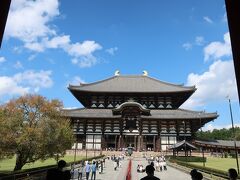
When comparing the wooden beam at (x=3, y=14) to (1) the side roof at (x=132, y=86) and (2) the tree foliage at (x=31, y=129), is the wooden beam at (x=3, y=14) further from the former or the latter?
(1) the side roof at (x=132, y=86)

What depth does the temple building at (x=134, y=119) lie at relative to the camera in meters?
56.5

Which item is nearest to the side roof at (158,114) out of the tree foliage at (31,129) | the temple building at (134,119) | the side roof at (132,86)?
the temple building at (134,119)

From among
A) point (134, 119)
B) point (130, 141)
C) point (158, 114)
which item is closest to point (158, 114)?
point (158, 114)

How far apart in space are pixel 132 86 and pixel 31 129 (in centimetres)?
4435

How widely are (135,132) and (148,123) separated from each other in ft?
10.1

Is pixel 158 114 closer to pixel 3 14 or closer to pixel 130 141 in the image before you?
pixel 130 141

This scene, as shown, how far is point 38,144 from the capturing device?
23.0 meters

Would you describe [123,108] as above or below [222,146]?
above

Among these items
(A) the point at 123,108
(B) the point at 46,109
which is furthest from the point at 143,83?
(B) the point at 46,109

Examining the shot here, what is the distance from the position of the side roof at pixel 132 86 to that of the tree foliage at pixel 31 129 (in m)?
36.3

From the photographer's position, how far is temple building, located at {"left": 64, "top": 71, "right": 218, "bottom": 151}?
56.5 metres

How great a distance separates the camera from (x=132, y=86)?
216ft

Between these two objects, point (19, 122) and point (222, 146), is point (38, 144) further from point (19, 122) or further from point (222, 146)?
point (222, 146)

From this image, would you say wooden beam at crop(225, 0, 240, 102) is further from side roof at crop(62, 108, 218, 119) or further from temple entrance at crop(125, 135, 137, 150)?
temple entrance at crop(125, 135, 137, 150)
